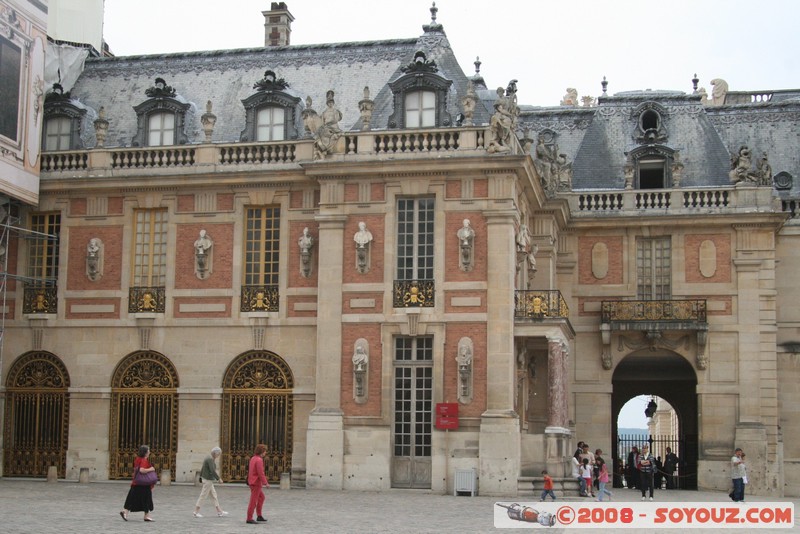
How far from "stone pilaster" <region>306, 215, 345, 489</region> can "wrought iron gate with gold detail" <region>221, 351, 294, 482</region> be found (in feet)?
4.62

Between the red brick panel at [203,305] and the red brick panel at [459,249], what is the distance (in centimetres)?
615

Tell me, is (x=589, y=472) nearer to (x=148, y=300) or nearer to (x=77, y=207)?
(x=148, y=300)

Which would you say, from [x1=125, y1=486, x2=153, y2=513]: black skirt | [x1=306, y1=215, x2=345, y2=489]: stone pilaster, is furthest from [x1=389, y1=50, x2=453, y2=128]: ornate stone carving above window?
[x1=125, y1=486, x2=153, y2=513]: black skirt

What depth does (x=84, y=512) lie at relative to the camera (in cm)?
2527

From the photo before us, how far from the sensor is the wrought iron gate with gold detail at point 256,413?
1375 inches

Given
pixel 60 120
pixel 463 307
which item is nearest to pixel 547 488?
pixel 463 307

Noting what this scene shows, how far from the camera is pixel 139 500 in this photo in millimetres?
23328

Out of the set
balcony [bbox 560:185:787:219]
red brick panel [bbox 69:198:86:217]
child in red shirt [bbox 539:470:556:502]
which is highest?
balcony [bbox 560:185:787:219]

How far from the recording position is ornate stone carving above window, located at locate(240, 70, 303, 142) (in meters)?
36.8

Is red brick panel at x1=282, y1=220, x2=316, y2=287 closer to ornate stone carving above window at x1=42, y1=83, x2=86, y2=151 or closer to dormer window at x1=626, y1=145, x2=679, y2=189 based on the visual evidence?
→ ornate stone carving above window at x1=42, y1=83, x2=86, y2=151

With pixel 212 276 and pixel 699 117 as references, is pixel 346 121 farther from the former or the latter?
pixel 699 117

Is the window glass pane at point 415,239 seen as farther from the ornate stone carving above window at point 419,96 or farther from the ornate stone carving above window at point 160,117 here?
the ornate stone carving above window at point 160,117

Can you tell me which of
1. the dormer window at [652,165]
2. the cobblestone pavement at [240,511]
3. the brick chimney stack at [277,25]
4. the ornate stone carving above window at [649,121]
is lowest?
the cobblestone pavement at [240,511]

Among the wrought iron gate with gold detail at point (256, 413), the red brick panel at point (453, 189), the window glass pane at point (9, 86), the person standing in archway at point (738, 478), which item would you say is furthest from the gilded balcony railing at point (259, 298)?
the person standing in archway at point (738, 478)
